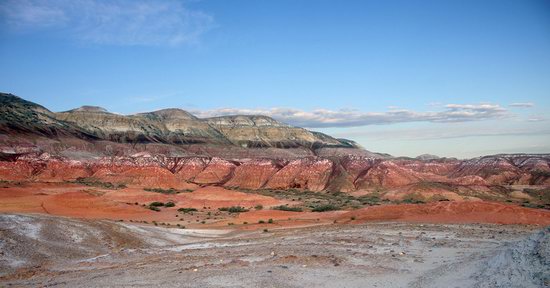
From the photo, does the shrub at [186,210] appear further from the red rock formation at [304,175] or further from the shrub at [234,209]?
the red rock formation at [304,175]

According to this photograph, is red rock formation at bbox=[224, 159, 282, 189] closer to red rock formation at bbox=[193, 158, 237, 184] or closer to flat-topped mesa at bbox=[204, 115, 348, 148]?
red rock formation at bbox=[193, 158, 237, 184]

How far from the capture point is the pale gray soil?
14438 millimetres

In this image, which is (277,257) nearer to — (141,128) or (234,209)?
Answer: (234,209)

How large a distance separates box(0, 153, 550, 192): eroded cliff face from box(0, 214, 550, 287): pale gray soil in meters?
61.4

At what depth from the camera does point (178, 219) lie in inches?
1805

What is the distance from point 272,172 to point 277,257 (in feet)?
275

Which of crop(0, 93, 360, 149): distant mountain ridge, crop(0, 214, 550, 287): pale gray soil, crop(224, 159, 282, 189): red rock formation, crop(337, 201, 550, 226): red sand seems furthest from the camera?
crop(0, 93, 360, 149): distant mountain ridge

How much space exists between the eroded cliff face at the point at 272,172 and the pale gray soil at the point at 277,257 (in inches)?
2418

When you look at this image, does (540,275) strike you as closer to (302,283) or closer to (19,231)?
(302,283)

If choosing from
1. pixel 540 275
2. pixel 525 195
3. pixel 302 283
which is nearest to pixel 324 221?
pixel 302 283

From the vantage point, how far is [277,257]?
19.7 m

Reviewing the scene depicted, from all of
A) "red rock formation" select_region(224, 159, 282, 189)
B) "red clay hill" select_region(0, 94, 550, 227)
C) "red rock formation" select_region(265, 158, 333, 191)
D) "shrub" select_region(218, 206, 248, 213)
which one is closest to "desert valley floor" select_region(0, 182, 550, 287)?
"red clay hill" select_region(0, 94, 550, 227)

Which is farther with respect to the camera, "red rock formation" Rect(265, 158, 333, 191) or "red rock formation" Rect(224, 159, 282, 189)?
"red rock formation" Rect(224, 159, 282, 189)

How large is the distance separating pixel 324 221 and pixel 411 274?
23121 millimetres
